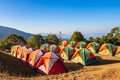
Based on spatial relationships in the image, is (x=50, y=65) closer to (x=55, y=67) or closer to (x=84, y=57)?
(x=55, y=67)

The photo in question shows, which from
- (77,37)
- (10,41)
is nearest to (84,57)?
(77,37)

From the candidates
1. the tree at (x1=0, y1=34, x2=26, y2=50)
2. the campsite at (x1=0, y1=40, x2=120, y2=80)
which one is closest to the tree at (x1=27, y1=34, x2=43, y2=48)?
the tree at (x1=0, y1=34, x2=26, y2=50)

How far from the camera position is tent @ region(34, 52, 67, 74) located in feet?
51.1

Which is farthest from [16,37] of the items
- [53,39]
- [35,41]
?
[53,39]

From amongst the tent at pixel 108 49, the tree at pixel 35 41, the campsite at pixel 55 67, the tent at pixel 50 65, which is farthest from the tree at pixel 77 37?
the tent at pixel 50 65

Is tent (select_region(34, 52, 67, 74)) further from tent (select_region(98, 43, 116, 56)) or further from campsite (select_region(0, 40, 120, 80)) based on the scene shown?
tent (select_region(98, 43, 116, 56))

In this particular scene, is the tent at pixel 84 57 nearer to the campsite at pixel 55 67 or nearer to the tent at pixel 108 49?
the campsite at pixel 55 67

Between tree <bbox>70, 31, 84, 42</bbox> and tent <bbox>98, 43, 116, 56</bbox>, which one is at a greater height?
tree <bbox>70, 31, 84, 42</bbox>

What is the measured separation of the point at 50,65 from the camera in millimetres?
15695

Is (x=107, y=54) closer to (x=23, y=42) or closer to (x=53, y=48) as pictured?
(x=53, y=48)

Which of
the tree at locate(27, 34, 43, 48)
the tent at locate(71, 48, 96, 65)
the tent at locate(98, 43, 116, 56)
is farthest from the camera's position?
the tree at locate(27, 34, 43, 48)

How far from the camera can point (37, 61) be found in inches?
703

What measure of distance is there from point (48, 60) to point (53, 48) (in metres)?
15.6

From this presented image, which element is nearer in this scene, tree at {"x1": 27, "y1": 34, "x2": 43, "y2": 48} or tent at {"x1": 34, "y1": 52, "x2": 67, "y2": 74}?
tent at {"x1": 34, "y1": 52, "x2": 67, "y2": 74}
